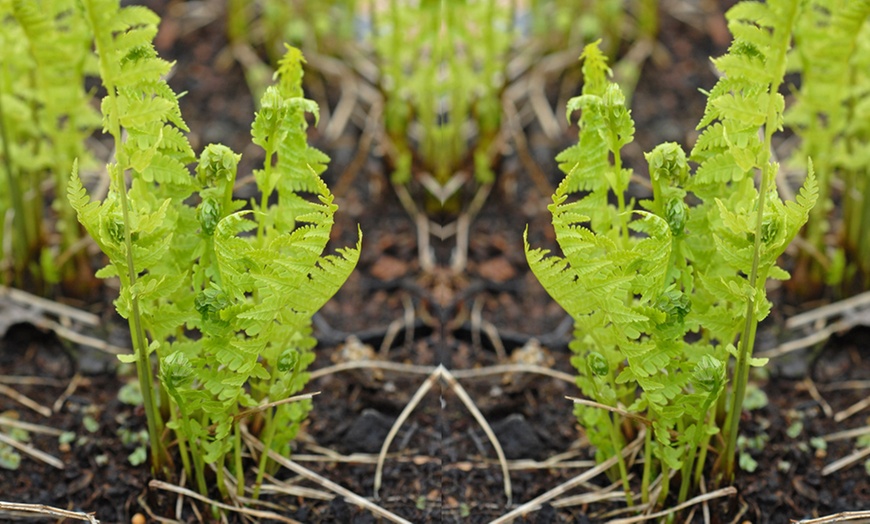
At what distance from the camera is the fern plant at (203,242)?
2.28 metres

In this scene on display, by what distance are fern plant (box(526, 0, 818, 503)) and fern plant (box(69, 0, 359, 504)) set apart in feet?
1.96

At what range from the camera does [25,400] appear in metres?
3.27

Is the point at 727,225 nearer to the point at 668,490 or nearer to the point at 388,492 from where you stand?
the point at 668,490

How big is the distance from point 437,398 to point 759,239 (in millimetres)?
1416

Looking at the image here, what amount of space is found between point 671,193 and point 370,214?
6.47 feet

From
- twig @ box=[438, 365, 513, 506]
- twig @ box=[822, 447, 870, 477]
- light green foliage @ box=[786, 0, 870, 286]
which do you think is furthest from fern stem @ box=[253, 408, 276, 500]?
light green foliage @ box=[786, 0, 870, 286]

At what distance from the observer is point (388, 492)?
301 cm

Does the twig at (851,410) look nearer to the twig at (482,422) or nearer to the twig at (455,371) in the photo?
the twig at (455,371)

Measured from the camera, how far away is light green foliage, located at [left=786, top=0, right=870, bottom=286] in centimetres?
309

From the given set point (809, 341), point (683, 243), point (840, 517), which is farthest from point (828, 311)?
Answer: point (683, 243)

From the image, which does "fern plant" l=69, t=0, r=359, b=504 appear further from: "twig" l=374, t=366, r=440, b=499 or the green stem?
"twig" l=374, t=366, r=440, b=499

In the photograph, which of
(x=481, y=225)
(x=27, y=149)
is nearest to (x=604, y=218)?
(x=481, y=225)

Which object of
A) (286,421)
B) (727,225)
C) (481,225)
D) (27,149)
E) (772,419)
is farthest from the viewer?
(481,225)

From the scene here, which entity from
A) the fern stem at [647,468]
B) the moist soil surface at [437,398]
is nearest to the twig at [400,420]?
the moist soil surface at [437,398]
